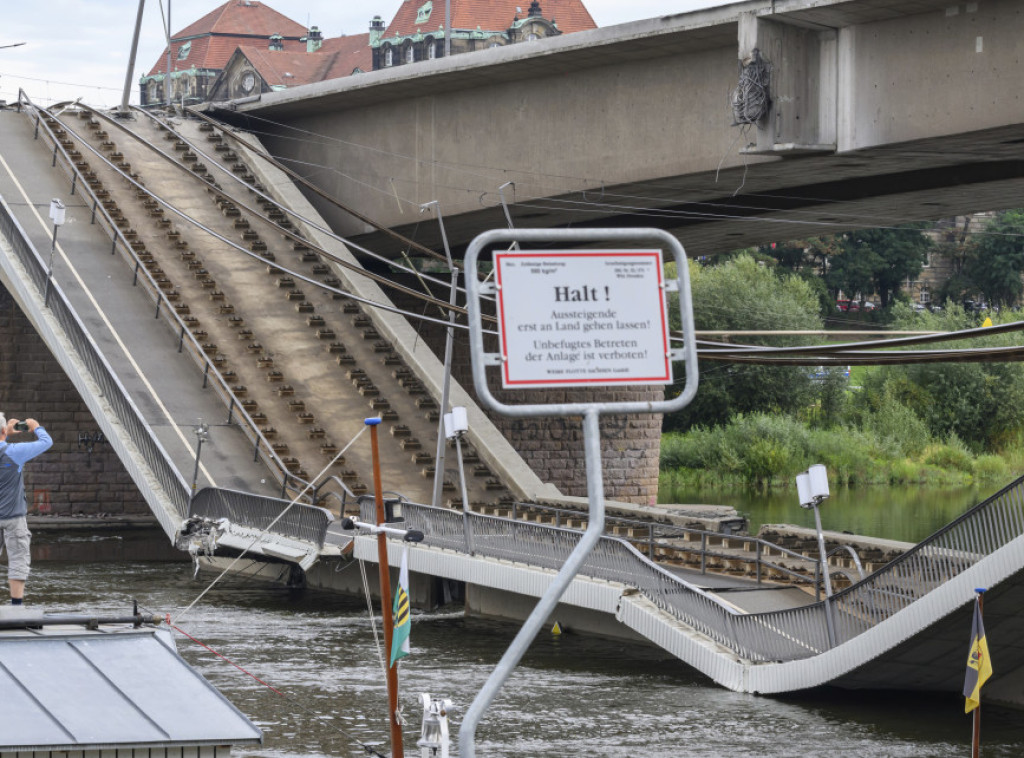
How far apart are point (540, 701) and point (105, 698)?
1065cm

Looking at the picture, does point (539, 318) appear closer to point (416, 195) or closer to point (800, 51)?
point (800, 51)

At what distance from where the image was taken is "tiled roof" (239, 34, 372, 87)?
12519 centimetres

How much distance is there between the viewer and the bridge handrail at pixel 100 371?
2894 centimetres

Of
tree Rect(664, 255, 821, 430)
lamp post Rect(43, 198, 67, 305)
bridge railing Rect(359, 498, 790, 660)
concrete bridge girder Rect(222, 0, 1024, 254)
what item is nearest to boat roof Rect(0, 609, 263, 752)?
bridge railing Rect(359, 498, 790, 660)

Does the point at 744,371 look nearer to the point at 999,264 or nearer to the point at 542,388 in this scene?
the point at 999,264

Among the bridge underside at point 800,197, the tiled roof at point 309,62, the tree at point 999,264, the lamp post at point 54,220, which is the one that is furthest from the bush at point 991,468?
the tiled roof at point 309,62

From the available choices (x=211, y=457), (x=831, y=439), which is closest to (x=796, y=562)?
(x=211, y=457)

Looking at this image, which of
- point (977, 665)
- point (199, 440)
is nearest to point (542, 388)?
point (977, 665)

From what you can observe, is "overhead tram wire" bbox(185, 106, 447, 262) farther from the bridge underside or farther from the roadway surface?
the roadway surface

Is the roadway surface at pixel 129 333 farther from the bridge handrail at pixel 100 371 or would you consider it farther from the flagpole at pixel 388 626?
the flagpole at pixel 388 626

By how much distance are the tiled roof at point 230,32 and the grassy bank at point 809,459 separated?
282 feet

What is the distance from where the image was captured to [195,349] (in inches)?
1304

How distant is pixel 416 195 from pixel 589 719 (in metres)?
19.2

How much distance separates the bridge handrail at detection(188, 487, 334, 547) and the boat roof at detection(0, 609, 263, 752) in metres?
16.7
